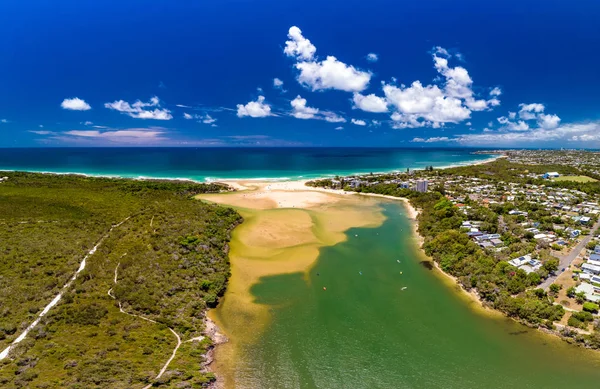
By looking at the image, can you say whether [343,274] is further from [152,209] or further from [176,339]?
[152,209]

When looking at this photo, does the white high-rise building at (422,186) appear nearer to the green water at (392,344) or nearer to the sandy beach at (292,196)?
the sandy beach at (292,196)

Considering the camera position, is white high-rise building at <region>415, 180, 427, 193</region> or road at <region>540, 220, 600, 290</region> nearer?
road at <region>540, 220, 600, 290</region>

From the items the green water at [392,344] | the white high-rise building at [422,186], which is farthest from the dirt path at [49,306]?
Answer: the white high-rise building at [422,186]

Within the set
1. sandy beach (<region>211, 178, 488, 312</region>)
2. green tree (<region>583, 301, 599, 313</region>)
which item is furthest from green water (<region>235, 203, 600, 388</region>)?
sandy beach (<region>211, 178, 488, 312</region>)

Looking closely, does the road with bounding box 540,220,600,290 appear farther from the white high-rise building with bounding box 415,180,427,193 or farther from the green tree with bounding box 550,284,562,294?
the white high-rise building with bounding box 415,180,427,193

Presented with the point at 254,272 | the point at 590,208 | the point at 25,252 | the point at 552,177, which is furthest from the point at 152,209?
the point at 552,177

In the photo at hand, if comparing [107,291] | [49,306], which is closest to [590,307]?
[107,291]
